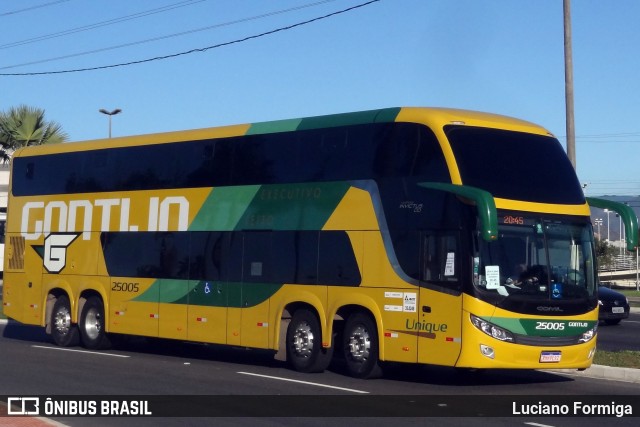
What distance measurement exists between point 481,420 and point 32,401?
5550 mm

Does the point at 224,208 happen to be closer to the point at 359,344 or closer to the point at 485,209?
the point at 359,344

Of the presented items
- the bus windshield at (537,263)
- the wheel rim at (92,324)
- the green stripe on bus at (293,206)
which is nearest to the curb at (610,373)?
the bus windshield at (537,263)

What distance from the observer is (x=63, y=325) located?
2252cm

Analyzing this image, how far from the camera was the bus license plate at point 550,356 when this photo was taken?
50.3 ft

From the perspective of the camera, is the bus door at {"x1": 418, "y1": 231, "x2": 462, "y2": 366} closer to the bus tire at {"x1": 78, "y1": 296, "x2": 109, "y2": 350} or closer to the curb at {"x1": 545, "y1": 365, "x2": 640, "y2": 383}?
the curb at {"x1": 545, "y1": 365, "x2": 640, "y2": 383}

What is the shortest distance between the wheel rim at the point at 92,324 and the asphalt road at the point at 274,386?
3.18 feet

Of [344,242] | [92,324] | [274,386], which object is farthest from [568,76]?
[92,324]

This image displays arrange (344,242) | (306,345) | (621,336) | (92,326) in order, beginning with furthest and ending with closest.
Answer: (621,336), (92,326), (306,345), (344,242)

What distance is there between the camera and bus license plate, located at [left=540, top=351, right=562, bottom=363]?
15320mm

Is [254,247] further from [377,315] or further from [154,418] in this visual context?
[154,418]

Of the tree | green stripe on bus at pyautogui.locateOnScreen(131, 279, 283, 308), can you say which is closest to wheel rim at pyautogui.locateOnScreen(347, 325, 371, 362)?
green stripe on bus at pyautogui.locateOnScreen(131, 279, 283, 308)

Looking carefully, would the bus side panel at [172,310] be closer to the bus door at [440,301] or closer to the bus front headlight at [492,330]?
the bus door at [440,301]

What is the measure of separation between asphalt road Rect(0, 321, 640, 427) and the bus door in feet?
2.02

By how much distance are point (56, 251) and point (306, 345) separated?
25.4ft
